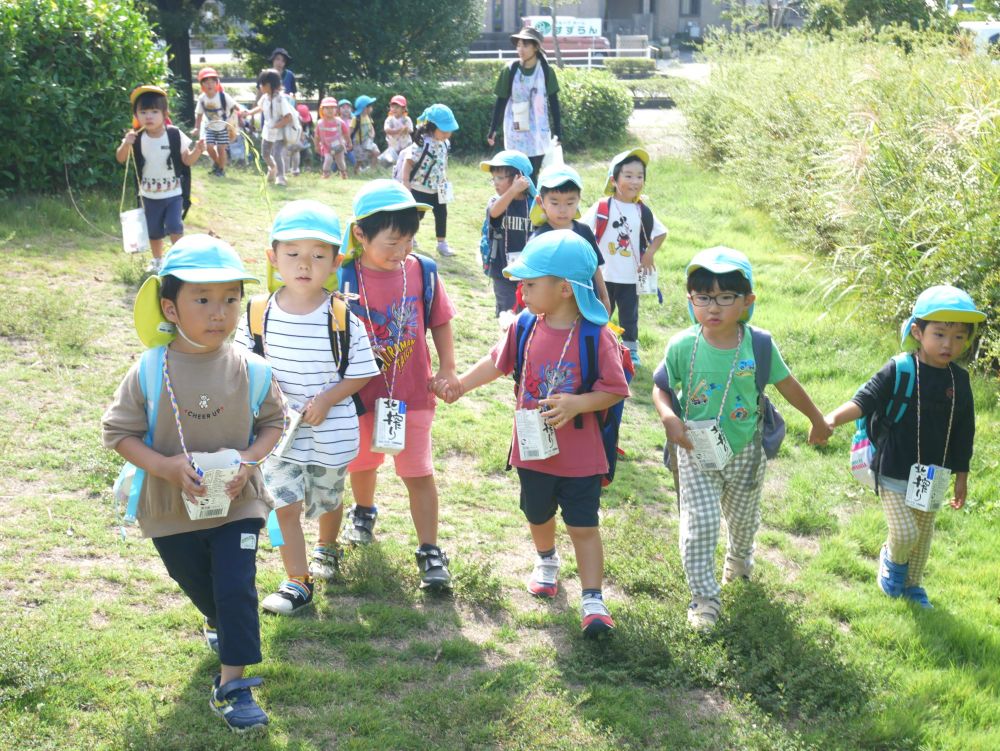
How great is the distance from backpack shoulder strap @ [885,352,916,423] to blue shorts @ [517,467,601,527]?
1376mm

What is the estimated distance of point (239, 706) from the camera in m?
3.53

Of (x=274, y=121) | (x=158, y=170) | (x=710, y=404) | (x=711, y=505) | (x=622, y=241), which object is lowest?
(x=711, y=505)

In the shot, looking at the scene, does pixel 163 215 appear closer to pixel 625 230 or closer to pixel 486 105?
pixel 625 230

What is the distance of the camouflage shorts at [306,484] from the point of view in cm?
427

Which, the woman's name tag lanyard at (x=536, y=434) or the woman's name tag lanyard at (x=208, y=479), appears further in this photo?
the woman's name tag lanyard at (x=536, y=434)

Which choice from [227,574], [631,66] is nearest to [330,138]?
[227,574]

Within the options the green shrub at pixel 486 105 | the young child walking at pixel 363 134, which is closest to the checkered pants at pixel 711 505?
the young child walking at pixel 363 134

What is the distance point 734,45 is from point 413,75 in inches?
327

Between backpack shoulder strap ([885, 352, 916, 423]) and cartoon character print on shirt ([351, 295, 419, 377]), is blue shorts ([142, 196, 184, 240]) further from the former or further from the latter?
backpack shoulder strap ([885, 352, 916, 423])

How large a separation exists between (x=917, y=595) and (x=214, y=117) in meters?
13.8

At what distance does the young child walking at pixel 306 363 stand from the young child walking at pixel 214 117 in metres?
11.8

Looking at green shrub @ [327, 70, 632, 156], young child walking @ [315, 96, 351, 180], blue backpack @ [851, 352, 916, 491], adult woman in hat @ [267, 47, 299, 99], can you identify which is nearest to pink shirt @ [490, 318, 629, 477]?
blue backpack @ [851, 352, 916, 491]

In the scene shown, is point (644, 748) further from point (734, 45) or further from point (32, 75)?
point (734, 45)

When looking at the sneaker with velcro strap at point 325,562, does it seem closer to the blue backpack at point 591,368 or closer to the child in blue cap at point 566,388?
the child in blue cap at point 566,388
